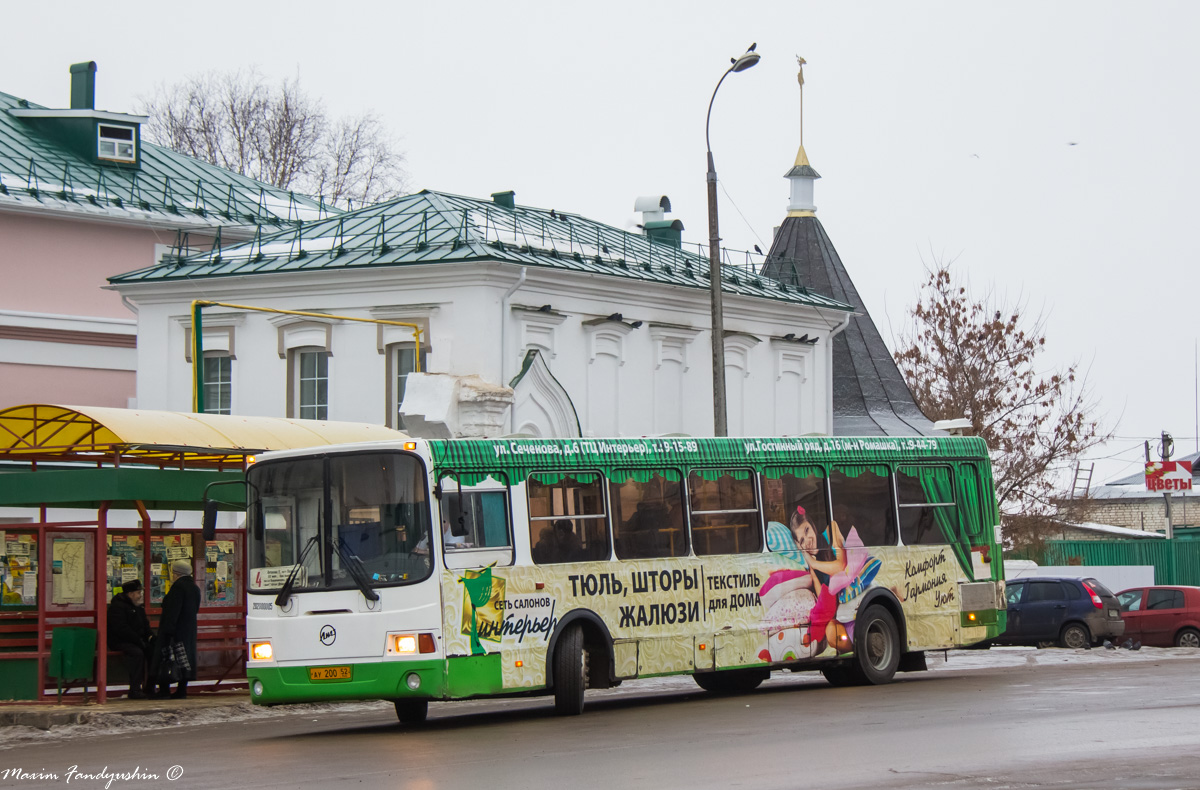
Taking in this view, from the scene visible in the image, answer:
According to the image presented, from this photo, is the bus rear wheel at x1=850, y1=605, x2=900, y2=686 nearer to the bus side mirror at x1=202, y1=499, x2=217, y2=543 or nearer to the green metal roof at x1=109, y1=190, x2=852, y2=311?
the bus side mirror at x1=202, y1=499, x2=217, y2=543

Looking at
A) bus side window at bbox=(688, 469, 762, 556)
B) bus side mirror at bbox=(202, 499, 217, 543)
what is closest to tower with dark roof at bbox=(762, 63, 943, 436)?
bus side window at bbox=(688, 469, 762, 556)

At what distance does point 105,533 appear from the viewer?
19.1 metres

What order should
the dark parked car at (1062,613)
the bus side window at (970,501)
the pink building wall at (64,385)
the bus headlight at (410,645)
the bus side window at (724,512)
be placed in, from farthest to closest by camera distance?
the pink building wall at (64,385)
the dark parked car at (1062,613)
the bus side window at (970,501)
the bus side window at (724,512)
the bus headlight at (410,645)

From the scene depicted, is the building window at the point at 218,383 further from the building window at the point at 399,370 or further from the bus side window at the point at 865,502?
the bus side window at the point at 865,502

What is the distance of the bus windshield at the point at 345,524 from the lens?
619 inches

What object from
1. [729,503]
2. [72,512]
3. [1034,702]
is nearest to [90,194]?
[72,512]

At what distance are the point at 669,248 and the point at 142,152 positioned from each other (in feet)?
Answer: 46.9

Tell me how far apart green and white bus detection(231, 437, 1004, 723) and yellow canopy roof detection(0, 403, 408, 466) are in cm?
330

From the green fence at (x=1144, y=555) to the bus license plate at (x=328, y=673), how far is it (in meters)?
35.3

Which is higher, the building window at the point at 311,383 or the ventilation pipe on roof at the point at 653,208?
the ventilation pipe on roof at the point at 653,208

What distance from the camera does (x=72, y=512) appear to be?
3334 cm

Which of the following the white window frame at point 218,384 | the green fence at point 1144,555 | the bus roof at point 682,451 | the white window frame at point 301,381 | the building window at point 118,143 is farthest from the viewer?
the green fence at point 1144,555

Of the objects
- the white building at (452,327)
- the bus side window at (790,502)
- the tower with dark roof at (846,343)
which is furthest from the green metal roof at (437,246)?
the bus side window at (790,502)

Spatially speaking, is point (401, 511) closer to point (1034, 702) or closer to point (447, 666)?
point (447, 666)
